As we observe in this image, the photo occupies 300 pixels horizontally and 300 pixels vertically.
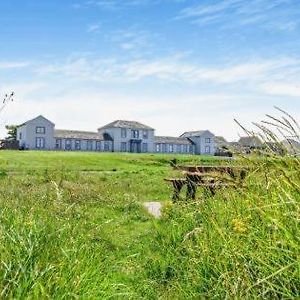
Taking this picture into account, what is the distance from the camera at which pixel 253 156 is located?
17.8 ft

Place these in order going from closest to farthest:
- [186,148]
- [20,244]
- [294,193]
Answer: [20,244] → [294,193] → [186,148]

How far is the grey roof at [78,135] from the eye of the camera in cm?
12781

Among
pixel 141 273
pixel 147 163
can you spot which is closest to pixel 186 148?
pixel 147 163

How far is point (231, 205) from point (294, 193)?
1418mm

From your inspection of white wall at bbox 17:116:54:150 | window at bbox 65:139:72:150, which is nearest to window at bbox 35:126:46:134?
white wall at bbox 17:116:54:150

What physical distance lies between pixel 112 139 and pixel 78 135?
31.0 ft

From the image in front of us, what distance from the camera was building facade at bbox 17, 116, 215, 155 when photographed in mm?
125875

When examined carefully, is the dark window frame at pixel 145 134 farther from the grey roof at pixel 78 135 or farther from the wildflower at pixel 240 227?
the wildflower at pixel 240 227

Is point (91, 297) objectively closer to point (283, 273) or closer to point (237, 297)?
point (237, 297)

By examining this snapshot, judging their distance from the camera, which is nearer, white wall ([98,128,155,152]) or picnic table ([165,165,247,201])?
picnic table ([165,165,247,201])

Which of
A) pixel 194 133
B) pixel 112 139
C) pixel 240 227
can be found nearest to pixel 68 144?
pixel 112 139

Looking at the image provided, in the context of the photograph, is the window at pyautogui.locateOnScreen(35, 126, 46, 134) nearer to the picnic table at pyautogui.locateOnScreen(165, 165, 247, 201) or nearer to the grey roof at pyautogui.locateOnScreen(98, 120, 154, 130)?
the grey roof at pyautogui.locateOnScreen(98, 120, 154, 130)

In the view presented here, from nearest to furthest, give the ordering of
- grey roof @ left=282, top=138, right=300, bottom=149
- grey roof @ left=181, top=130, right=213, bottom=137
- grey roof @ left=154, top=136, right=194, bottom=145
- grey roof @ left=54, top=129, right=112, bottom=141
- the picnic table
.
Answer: the picnic table → grey roof @ left=282, top=138, right=300, bottom=149 → grey roof @ left=54, top=129, right=112, bottom=141 → grey roof @ left=154, top=136, right=194, bottom=145 → grey roof @ left=181, top=130, right=213, bottom=137

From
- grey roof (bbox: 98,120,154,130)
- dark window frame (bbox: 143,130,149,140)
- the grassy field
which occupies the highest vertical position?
grey roof (bbox: 98,120,154,130)
